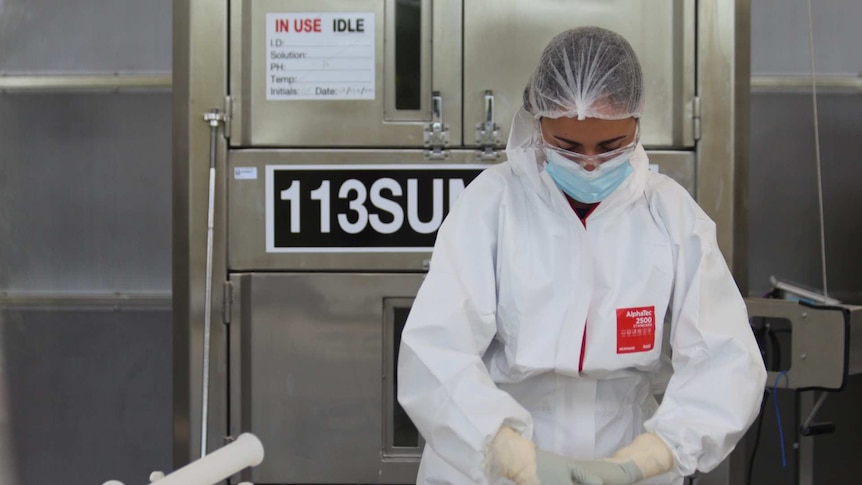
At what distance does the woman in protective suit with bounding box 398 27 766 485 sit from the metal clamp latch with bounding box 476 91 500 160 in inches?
24.1

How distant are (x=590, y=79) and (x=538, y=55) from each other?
0.77 meters

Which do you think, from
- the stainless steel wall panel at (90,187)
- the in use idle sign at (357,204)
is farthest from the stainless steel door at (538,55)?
the stainless steel wall panel at (90,187)

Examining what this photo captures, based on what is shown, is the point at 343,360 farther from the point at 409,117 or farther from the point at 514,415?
the point at 514,415

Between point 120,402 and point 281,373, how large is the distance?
0.70 meters

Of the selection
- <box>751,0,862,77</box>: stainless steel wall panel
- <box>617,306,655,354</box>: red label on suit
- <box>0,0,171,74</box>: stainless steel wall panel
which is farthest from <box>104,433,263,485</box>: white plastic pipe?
<box>751,0,862,77</box>: stainless steel wall panel

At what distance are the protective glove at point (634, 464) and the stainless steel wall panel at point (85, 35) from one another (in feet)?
5.71

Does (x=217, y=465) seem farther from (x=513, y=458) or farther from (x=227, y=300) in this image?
(x=227, y=300)

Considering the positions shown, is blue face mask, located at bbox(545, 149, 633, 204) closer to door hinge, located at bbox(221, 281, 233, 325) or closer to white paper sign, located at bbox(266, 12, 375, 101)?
white paper sign, located at bbox(266, 12, 375, 101)

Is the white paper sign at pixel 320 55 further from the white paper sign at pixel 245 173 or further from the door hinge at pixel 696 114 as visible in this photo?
the door hinge at pixel 696 114

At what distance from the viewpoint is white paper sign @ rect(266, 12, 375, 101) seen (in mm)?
1925

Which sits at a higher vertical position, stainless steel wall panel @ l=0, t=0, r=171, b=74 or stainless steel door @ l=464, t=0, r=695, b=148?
stainless steel wall panel @ l=0, t=0, r=171, b=74

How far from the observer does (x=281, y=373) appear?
1942 mm

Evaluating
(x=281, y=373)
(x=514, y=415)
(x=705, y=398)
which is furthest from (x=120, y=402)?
(x=705, y=398)

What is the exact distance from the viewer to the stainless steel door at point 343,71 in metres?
1.92
